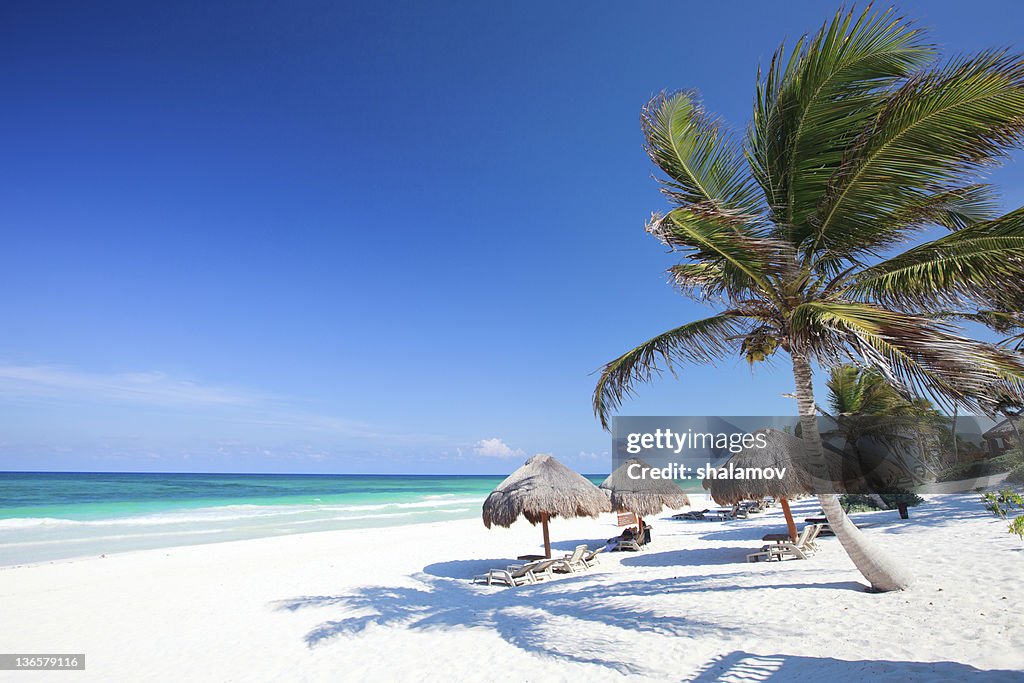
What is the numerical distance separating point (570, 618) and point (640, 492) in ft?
23.1

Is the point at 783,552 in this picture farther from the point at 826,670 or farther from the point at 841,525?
the point at 826,670

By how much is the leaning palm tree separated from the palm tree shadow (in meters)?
2.77

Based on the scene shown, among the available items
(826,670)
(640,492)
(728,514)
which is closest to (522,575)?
(640,492)

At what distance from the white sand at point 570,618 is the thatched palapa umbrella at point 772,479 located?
1173 mm

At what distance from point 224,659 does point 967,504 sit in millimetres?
17569

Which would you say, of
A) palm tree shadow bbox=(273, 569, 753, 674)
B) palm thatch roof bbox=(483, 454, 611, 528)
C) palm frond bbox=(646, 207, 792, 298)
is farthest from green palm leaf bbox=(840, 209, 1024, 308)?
palm thatch roof bbox=(483, 454, 611, 528)

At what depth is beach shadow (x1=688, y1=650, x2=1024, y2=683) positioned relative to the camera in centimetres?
387

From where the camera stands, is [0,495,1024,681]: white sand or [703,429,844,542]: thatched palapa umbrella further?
[703,429,844,542]: thatched palapa umbrella

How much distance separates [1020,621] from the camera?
4.75 m

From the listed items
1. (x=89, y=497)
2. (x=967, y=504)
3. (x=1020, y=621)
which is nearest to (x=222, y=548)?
(x=1020, y=621)

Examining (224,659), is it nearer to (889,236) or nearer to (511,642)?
(511,642)

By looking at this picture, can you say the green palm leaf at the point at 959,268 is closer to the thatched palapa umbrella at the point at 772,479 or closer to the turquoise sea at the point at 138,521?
the thatched palapa umbrella at the point at 772,479

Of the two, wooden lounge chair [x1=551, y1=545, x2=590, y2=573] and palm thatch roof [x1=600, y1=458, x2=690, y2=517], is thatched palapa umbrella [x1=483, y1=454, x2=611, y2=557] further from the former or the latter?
palm thatch roof [x1=600, y1=458, x2=690, y2=517]

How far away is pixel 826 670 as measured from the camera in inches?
171
